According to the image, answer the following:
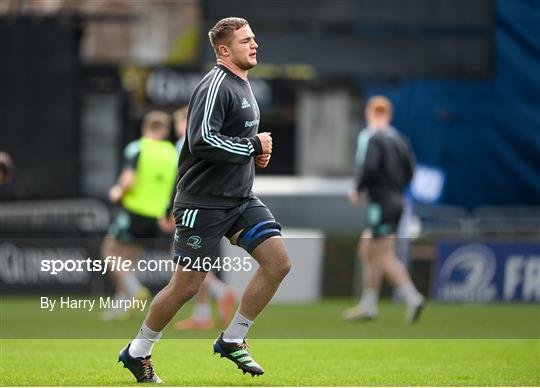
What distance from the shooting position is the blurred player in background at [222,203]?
8109 mm

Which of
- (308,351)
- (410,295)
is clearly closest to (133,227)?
(410,295)

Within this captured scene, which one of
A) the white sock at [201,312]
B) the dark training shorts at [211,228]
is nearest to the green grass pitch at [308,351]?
the white sock at [201,312]

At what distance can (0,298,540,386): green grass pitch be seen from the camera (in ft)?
28.2

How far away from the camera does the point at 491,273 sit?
1816 centimetres

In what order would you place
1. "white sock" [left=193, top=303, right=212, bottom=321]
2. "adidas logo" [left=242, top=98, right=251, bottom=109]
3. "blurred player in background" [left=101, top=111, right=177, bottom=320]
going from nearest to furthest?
"adidas logo" [left=242, top=98, right=251, bottom=109] → "white sock" [left=193, top=303, right=212, bottom=321] → "blurred player in background" [left=101, top=111, right=177, bottom=320]

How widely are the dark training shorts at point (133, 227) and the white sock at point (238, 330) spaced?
6210mm

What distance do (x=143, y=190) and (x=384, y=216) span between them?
2.47 meters

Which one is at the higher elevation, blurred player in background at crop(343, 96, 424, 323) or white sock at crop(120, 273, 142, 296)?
blurred player in background at crop(343, 96, 424, 323)

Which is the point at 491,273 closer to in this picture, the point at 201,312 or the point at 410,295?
the point at 410,295

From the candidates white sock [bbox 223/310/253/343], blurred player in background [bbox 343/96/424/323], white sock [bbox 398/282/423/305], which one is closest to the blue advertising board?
blurred player in background [bbox 343/96/424/323]

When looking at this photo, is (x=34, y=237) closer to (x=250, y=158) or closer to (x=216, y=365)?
(x=216, y=365)

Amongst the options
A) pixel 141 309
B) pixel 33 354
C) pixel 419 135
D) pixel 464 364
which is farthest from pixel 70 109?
pixel 464 364

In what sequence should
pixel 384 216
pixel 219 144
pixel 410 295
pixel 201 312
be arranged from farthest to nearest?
1. pixel 384 216
2. pixel 410 295
3. pixel 201 312
4. pixel 219 144

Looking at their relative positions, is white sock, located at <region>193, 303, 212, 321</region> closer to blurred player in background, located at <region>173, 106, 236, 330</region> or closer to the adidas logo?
blurred player in background, located at <region>173, 106, 236, 330</region>
